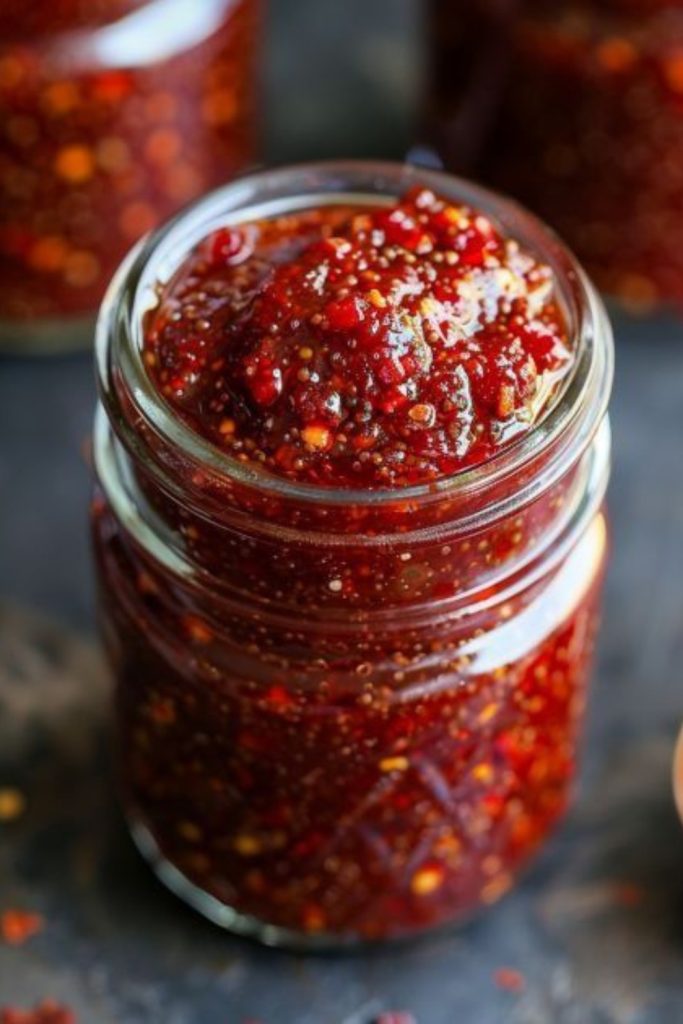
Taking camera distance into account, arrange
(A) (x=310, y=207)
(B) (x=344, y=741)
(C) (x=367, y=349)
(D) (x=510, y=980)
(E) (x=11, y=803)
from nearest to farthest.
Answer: (C) (x=367, y=349) < (B) (x=344, y=741) < (A) (x=310, y=207) < (D) (x=510, y=980) < (E) (x=11, y=803)

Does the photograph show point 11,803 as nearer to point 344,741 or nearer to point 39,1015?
point 39,1015

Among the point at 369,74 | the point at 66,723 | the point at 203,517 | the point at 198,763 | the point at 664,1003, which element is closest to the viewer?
the point at 203,517

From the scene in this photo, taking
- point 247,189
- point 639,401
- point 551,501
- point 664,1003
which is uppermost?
point 247,189

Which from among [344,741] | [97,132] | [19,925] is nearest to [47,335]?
[97,132]

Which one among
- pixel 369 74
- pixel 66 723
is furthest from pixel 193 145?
pixel 66 723

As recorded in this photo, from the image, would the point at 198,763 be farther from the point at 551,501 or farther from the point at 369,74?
the point at 369,74

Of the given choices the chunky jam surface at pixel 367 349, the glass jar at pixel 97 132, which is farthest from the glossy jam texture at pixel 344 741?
the glass jar at pixel 97 132
